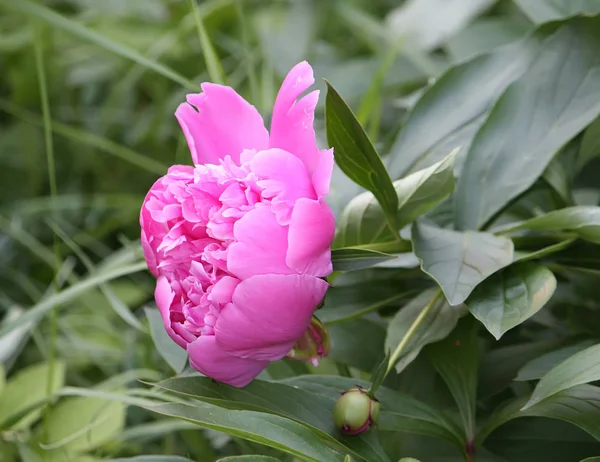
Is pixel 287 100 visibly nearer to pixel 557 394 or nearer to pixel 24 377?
pixel 557 394

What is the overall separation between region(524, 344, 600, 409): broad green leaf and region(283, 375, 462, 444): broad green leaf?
0.06 meters

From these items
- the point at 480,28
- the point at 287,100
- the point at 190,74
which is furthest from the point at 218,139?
the point at 190,74

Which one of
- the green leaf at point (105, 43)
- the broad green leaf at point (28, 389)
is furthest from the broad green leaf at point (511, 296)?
the broad green leaf at point (28, 389)

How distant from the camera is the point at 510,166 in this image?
496mm

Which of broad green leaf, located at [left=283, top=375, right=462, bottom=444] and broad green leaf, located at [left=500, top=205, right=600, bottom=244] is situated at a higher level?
broad green leaf, located at [left=500, top=205, right=600, bottom=244]

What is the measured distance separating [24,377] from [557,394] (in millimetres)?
462

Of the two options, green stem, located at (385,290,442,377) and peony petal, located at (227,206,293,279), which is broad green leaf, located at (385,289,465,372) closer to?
green stem, located at (385,290,442,377)

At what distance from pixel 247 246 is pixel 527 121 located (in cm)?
24

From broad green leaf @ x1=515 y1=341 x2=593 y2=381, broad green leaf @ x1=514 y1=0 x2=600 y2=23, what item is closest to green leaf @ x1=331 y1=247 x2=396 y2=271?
broad green leaf @ x1=515 y1=341 x2=593 y2=381

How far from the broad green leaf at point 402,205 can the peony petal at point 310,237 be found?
79 millimetres

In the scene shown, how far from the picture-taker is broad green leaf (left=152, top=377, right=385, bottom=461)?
0.38m

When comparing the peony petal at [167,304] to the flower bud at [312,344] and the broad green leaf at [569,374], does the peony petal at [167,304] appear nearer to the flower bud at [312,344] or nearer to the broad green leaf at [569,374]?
the flower bud at [312,344]

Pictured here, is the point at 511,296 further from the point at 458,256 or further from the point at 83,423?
the point at 83,423

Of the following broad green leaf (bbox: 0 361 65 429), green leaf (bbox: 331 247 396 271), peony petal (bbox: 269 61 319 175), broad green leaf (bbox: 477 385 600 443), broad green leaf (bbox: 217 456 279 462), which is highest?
peony petal (bbox: 269 61 319 175)
